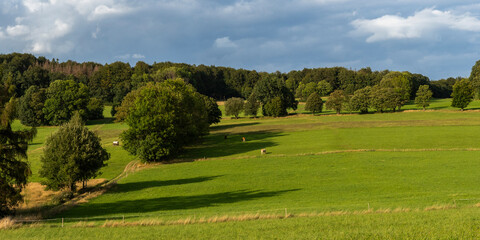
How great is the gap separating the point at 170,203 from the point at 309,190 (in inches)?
598

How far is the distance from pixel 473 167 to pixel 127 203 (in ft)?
141

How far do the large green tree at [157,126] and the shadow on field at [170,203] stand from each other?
74.0 feet

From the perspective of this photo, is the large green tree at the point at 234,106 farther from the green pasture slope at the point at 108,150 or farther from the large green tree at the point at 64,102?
the large green tree at the point at 64,102

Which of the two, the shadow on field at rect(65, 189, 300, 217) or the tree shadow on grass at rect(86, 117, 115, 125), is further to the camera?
the tree shadow on grass at rect(86, 117, 115, 125)

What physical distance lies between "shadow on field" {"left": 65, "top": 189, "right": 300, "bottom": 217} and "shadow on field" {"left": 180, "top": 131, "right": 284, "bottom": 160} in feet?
83.4

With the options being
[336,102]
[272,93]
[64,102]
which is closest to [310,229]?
[64,102]

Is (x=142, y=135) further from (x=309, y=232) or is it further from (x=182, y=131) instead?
(x=309, y=232)

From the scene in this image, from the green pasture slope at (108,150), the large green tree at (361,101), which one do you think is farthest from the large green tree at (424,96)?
the green pasture slope at (108,150)

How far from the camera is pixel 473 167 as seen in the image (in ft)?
134

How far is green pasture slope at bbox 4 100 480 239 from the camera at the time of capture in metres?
19.0

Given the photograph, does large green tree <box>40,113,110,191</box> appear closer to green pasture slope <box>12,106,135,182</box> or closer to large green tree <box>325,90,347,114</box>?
green pasture slope <box>12,106,135,182</box>

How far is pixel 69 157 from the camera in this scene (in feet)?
130

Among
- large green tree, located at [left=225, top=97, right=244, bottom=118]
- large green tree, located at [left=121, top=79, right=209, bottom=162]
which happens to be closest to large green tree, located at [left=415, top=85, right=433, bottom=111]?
large green tree, located at [left=225, top=97, right=244, bottom=118]

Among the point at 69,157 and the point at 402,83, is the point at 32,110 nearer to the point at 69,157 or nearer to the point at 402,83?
the point at 69,157
